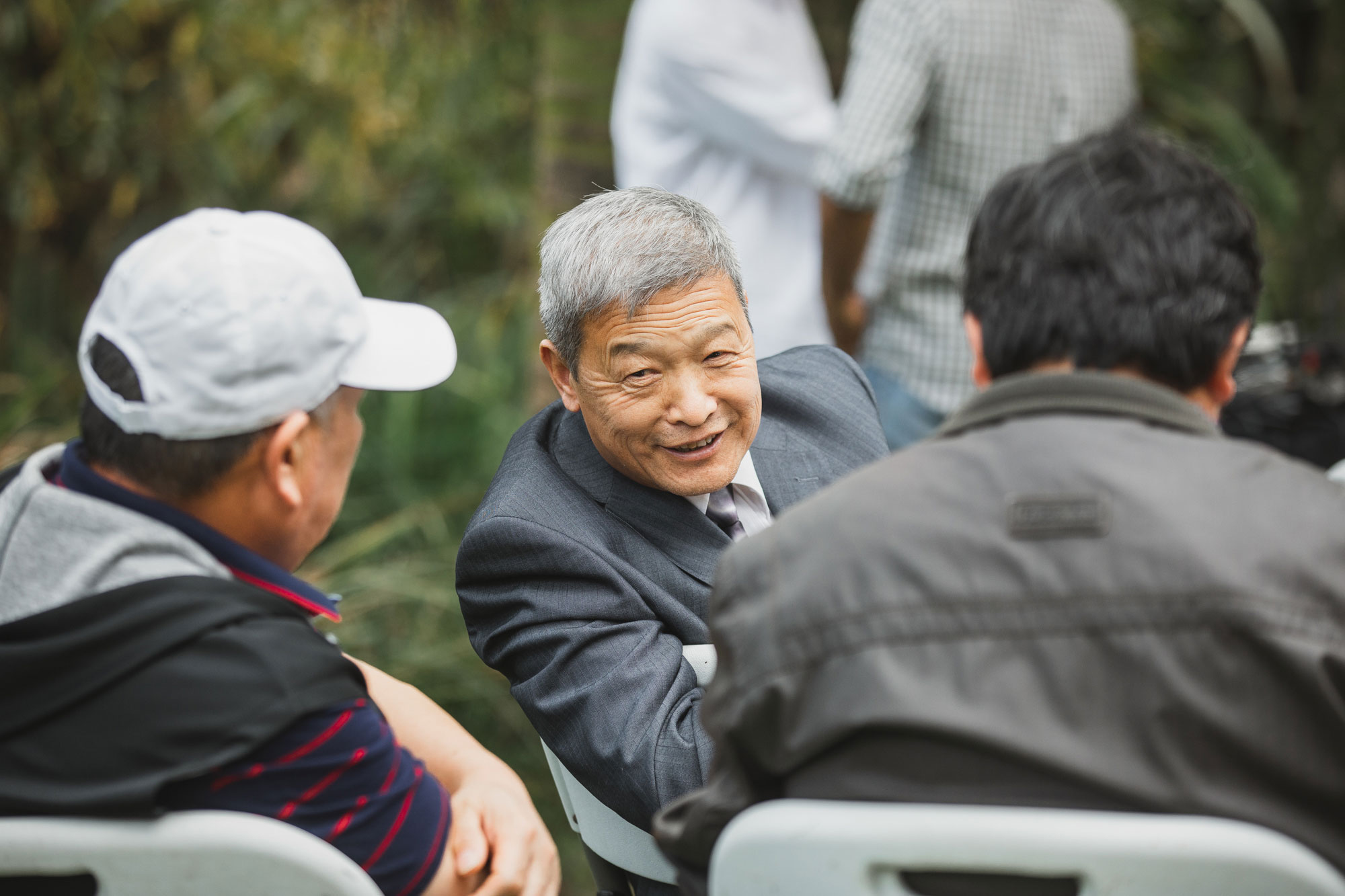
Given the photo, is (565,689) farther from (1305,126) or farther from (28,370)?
(1305,126)

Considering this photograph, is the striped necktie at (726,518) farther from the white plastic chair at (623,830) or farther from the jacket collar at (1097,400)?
the jacket collar at (1097,400)

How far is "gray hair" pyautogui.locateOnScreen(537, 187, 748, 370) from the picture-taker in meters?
1.87

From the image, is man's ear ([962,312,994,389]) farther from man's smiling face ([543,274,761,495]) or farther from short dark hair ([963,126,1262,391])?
man's smiling face ([543,274,761,495])

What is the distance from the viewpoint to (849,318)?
3.27 meters

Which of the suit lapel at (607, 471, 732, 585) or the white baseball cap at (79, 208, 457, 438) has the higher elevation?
the white baseball cap at (79, 208, 457, 438)

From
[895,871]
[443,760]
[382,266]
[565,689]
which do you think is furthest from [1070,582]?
[382,266]

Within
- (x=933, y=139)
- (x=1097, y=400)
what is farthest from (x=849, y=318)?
(x=1097, y=400)

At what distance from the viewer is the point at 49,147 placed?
495cm

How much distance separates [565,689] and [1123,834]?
32.8 inches

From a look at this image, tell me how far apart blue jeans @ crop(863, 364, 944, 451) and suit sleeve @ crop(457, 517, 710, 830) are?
5.19 feet

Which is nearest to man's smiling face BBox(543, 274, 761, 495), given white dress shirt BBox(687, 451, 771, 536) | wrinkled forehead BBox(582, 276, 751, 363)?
wrinkled forehead BBox(582, 276, 751, 363)

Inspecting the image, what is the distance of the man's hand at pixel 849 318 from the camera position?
10.7ft

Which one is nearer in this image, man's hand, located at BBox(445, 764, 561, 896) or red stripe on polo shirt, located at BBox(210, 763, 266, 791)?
red stripe on polo shirt, located at BBox(210, 763, 266, 791)

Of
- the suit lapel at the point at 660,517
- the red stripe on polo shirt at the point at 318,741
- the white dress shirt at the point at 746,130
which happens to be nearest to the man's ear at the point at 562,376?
the suit lapel at the point at 660,517
